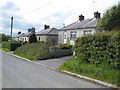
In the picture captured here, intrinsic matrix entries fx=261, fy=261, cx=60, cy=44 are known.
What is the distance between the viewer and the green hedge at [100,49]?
14.3 metres

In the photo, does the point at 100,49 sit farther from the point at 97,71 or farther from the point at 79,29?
the point at 79,29

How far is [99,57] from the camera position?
53.0 feet

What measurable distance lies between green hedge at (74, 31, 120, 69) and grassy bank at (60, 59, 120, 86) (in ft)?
1.14

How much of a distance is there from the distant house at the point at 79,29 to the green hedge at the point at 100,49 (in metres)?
23.8

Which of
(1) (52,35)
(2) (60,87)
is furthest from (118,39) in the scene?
(1) (52,35)

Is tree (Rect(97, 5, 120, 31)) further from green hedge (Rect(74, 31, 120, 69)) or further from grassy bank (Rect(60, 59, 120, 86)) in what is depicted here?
grassy bank (Rect(60, 59, 120, 86))

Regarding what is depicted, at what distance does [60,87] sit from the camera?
12.0 metres

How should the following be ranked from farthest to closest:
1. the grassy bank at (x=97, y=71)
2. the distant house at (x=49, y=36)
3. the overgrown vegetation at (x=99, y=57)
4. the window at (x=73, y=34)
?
the distant house at (x=49, y=36) → the window at (x=73, y=34) → the overgrown vegetation at (x=99, y=57) → the grassy bank at (x=97, y=71)

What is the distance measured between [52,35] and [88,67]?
51.6 m

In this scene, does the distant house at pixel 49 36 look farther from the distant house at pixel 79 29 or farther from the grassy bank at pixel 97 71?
the grassy bank at pixel 97 71

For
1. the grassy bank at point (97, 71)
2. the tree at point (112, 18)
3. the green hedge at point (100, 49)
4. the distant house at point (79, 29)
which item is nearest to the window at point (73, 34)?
the distant house at point (79, 29)

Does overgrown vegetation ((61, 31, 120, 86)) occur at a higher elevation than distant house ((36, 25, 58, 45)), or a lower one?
lower

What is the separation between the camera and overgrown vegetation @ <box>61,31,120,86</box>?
14.1 metres

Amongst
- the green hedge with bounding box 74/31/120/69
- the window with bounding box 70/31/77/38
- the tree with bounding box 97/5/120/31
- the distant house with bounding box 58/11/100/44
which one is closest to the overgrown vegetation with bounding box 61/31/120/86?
the green hedge with bounding box 74/31/120/69
